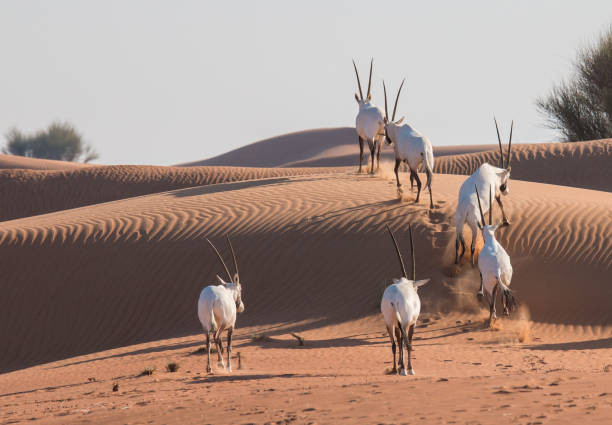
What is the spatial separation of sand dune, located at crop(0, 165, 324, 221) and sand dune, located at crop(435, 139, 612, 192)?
6.08 metres

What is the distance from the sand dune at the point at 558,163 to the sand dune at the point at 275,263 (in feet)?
27.9

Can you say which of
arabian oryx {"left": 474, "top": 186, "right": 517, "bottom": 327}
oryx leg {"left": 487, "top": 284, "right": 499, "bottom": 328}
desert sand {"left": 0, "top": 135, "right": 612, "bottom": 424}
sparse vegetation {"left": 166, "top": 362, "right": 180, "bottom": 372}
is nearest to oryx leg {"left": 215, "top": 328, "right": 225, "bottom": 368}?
desert sand {"left": 0, "top": 135, "right": 612, "bottom": 424}

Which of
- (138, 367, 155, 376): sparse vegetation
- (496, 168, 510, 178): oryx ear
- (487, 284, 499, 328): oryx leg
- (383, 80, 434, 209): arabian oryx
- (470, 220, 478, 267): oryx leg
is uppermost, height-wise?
(383, 80, 434, 209): arabian oryx

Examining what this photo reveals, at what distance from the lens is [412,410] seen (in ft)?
21.3

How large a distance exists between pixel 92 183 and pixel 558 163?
50.8ft

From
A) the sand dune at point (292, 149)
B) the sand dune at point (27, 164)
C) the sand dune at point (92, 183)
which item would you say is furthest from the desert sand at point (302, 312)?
the sand dune at point (292, 149)

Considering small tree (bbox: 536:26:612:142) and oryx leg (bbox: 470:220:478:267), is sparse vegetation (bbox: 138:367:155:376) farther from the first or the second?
small tree (bbox: 536:26:612:142)

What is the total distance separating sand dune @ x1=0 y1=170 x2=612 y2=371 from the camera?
14328 millimetres

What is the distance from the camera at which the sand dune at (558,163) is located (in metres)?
27.1

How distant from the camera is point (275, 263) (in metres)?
15.8

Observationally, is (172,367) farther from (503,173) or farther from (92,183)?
(92,183)

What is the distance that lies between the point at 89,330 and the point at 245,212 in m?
4.16

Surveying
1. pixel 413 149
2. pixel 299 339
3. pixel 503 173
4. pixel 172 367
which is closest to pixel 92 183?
pixel 413 149

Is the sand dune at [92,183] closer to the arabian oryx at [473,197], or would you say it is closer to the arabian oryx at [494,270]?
the arabian oryx at [473,197]
